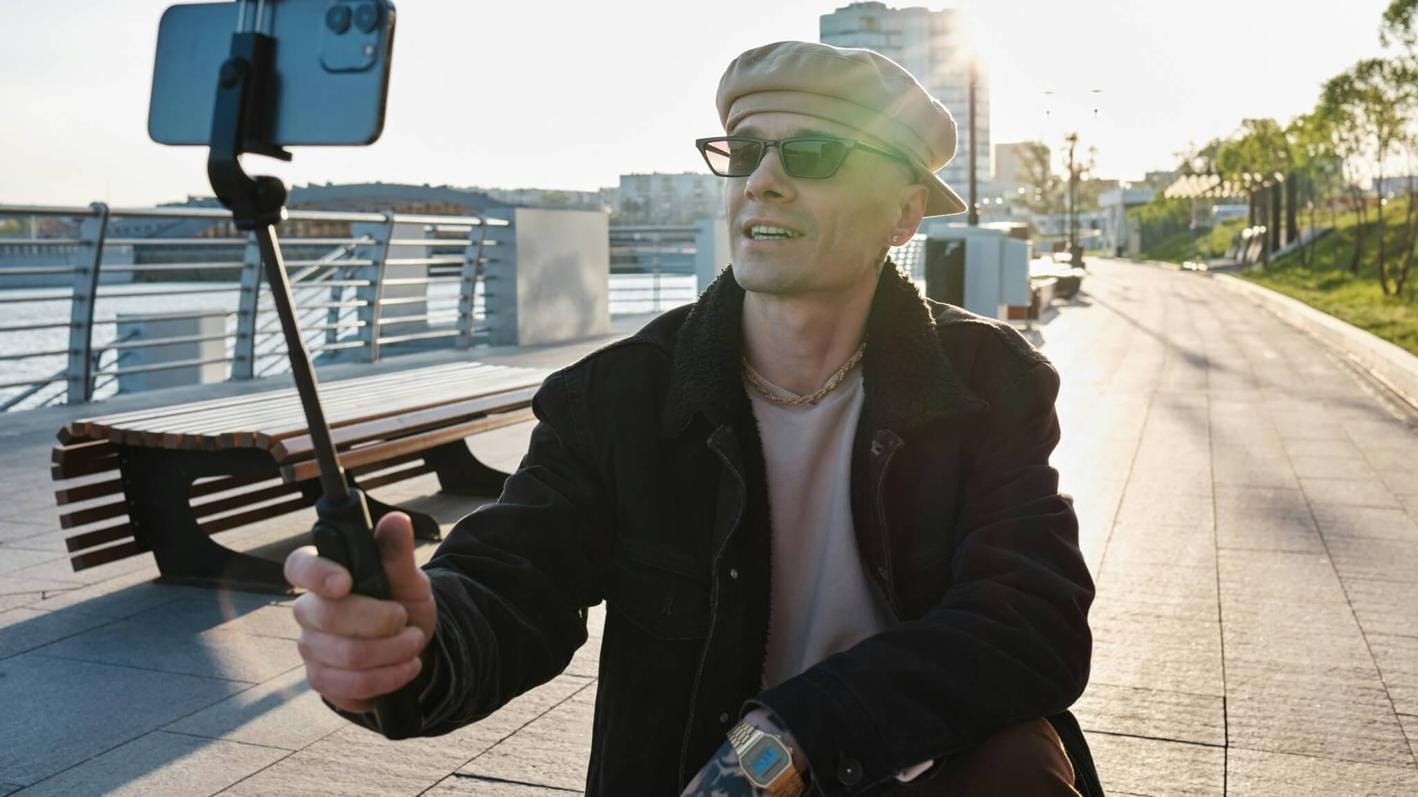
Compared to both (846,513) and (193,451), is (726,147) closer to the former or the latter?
(846,513)

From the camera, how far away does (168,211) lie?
1109cm

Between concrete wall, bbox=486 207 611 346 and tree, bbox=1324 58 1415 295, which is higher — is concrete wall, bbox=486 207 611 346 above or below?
below

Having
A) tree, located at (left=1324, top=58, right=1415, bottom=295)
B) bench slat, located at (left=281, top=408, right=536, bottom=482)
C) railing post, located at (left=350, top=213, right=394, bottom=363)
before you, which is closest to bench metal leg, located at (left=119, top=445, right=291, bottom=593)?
bench slat, located at (left=281, top=408, right=536, bottom=482)

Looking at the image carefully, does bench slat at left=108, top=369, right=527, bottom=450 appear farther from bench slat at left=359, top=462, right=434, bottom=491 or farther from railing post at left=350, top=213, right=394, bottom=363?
railing post at left=350, top=213, right=394, bottom=363

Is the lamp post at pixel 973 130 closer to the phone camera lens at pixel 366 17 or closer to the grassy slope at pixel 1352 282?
the grassy slope at pixel 1352 282

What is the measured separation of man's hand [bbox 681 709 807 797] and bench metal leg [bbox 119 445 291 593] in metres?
3.88

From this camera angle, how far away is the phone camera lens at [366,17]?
54.4 inches

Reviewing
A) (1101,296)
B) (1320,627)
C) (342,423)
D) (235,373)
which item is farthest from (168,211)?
(1101,296)

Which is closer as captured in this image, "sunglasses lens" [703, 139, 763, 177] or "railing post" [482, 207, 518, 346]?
"sunglasses lens" [703, 139, 763, 177]

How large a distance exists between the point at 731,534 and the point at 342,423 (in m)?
3.79

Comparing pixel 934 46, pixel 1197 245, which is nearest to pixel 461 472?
pixel 934 46

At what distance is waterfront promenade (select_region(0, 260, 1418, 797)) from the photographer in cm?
387

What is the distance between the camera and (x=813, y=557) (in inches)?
99.6

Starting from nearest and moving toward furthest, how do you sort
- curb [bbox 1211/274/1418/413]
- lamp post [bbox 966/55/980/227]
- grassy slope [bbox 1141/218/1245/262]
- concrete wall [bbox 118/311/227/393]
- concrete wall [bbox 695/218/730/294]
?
1. curb [bbox 1211/274/1418/413]
2. concrete wall [bbox 118/311/227/393]
3. concrete wall [bbox 695/218/730/294]
4. lamp post [bbox 966/55/980/227]
5. grassy slope [bbox 1141/218/1245/262]
